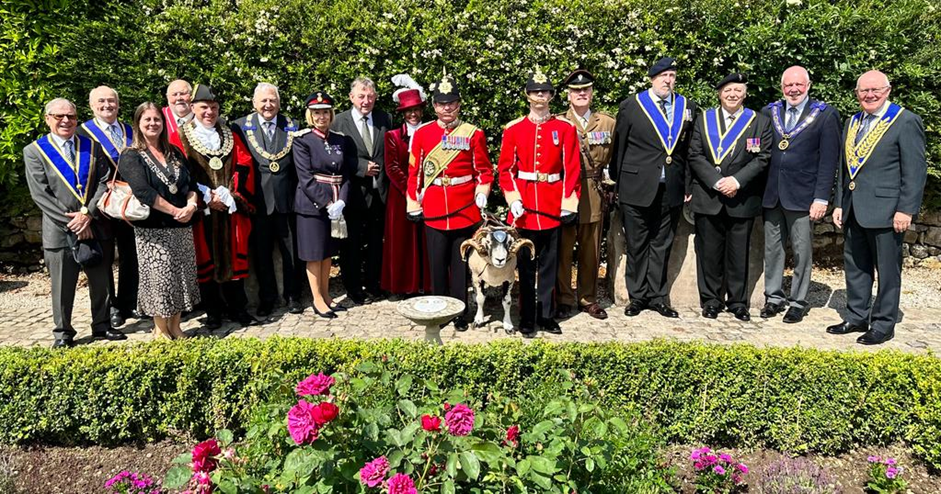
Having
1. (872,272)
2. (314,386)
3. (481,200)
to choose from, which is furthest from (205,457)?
(872,272)

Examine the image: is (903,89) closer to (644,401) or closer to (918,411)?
(918,411)

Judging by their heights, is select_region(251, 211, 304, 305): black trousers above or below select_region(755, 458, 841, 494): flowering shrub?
above

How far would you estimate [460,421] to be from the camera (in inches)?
90.0

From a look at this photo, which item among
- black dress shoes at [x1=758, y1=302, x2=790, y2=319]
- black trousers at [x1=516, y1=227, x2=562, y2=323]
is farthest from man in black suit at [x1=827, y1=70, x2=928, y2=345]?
black trousers at [x1=516, y1=227, x2=562, y2=323]

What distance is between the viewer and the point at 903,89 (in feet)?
22.3

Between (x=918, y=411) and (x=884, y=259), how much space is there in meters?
1.88

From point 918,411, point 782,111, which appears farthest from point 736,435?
point 782,111

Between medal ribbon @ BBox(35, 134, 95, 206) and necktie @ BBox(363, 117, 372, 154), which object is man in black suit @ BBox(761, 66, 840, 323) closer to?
necktie @ BBox(363, 117, 372, 154)

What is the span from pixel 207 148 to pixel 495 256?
8.06ft

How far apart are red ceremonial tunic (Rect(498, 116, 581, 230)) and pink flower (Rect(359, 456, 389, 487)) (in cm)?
323

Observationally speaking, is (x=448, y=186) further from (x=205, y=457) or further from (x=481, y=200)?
(x=205, y=457)

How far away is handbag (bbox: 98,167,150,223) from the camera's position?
15.0 feet

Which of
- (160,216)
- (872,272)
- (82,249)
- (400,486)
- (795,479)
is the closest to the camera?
(400,486)

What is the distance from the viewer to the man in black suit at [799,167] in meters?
5.39
